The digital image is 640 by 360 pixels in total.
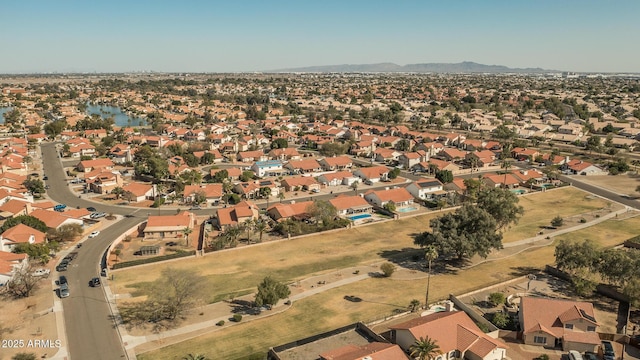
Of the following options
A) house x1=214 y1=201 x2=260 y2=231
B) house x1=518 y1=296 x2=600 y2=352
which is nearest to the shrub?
house x1=518 y1=296 x2=600 y2=352

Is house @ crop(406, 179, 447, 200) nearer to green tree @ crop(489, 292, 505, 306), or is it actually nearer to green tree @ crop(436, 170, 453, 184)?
green tree @ crop(436, 170, 453, 184)

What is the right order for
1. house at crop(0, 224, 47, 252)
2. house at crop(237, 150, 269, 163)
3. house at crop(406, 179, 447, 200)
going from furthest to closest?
house at crop(237, 150, 269, 163)
house at crop(406, 179, 447, 200)
house at crop(0, 224, 47, 252)

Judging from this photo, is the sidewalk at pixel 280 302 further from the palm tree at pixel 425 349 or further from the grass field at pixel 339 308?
the palm tree at pixel 425 349

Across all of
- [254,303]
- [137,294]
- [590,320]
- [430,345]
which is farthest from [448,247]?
[137,294]

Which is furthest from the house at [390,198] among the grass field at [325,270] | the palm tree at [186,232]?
the palm tree at [186,232]

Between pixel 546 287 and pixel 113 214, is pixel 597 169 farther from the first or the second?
pixel 113 214
